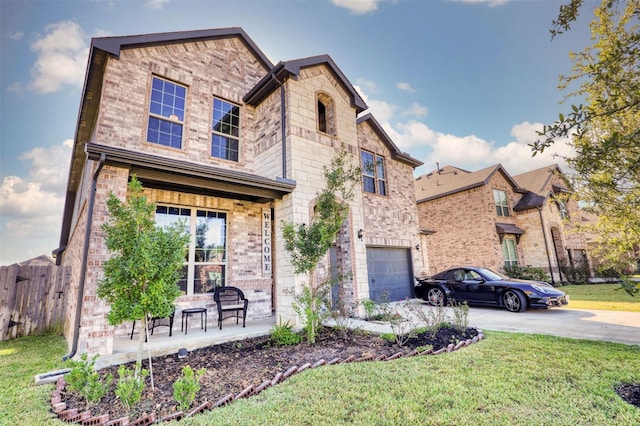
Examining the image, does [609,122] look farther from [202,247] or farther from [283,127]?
→ [202,247]

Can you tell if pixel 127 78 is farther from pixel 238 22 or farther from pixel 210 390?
pixel 210 390

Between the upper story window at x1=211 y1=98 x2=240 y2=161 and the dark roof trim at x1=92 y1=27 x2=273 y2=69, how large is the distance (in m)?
1.83

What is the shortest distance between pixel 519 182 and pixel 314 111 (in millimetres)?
19248

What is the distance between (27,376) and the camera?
443cm

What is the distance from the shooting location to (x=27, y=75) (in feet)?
32.3

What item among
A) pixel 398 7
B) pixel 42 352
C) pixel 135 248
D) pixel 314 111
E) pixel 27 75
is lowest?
pixel 42 352

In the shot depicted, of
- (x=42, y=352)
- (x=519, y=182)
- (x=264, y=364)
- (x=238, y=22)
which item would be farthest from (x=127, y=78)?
(x=519, y=182)

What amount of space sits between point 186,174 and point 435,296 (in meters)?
9.05

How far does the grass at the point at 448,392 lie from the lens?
276 cm

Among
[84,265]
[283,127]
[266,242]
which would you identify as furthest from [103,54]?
[266,242]

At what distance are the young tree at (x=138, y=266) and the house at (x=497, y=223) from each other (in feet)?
55.7

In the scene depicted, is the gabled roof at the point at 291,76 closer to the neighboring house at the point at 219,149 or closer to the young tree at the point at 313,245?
the neighboring house at the point at 219,149

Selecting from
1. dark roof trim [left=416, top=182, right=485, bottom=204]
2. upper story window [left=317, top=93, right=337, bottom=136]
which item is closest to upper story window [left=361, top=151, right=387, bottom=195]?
upper story window [left=317, top=93, right=337, bottom=136]

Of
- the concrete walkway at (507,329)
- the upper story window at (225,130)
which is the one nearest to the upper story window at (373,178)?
the upper story window at (225,130)
